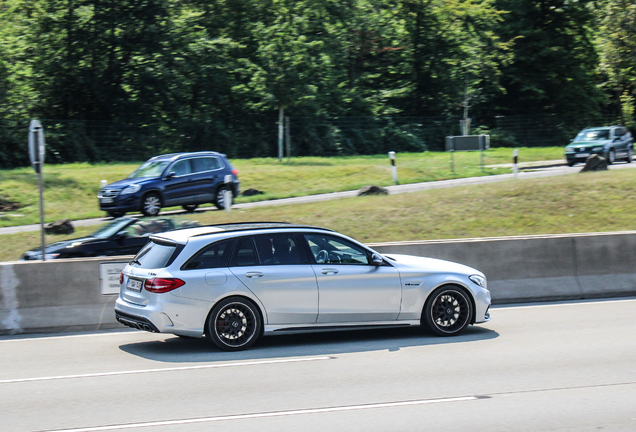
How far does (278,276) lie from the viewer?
8867mm

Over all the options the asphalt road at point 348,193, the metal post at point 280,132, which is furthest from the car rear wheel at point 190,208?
the metal post at point 280,132

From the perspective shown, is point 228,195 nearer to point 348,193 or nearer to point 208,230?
point 348,193

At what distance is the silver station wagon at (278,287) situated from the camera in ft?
28.1

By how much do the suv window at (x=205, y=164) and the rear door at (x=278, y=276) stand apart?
12958 millimetres

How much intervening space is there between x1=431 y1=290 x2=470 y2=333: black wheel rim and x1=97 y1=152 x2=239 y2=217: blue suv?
12.7 m

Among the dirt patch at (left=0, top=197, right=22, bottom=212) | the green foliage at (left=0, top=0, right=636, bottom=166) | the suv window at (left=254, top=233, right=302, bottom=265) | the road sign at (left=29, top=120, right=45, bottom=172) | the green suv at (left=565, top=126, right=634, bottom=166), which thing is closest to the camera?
the suv window at (left=254, top=233, right=302, bottom=265)

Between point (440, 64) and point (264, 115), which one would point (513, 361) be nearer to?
point (264, 115)

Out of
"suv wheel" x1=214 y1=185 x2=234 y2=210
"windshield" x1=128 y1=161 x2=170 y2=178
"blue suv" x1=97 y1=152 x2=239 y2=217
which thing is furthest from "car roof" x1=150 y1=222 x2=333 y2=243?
"suv wheel" x1=214 y1=185 x2=234 y2=210

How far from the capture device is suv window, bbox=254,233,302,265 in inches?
354

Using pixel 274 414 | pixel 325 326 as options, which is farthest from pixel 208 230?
pixel 274 414

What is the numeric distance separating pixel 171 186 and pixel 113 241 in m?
7.01

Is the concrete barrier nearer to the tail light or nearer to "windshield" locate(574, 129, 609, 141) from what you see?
the tail light

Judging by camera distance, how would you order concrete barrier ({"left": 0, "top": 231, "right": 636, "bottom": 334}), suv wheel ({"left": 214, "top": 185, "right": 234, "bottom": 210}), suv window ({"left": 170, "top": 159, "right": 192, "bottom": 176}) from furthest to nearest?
suv wheel ({"left": 214, "top": 185, "right": 234, "bottom": 210}) → suv window ({"left": 170, "top": 159, "right": 192, "bottom": 176}) → concrete barrier ({"left": 0, "top": 231, "right": 636, "bottom": 334})

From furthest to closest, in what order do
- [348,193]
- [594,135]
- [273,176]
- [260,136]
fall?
1. [260,136]
2. [594,135]
3. [273,176]
4. [348,193]
